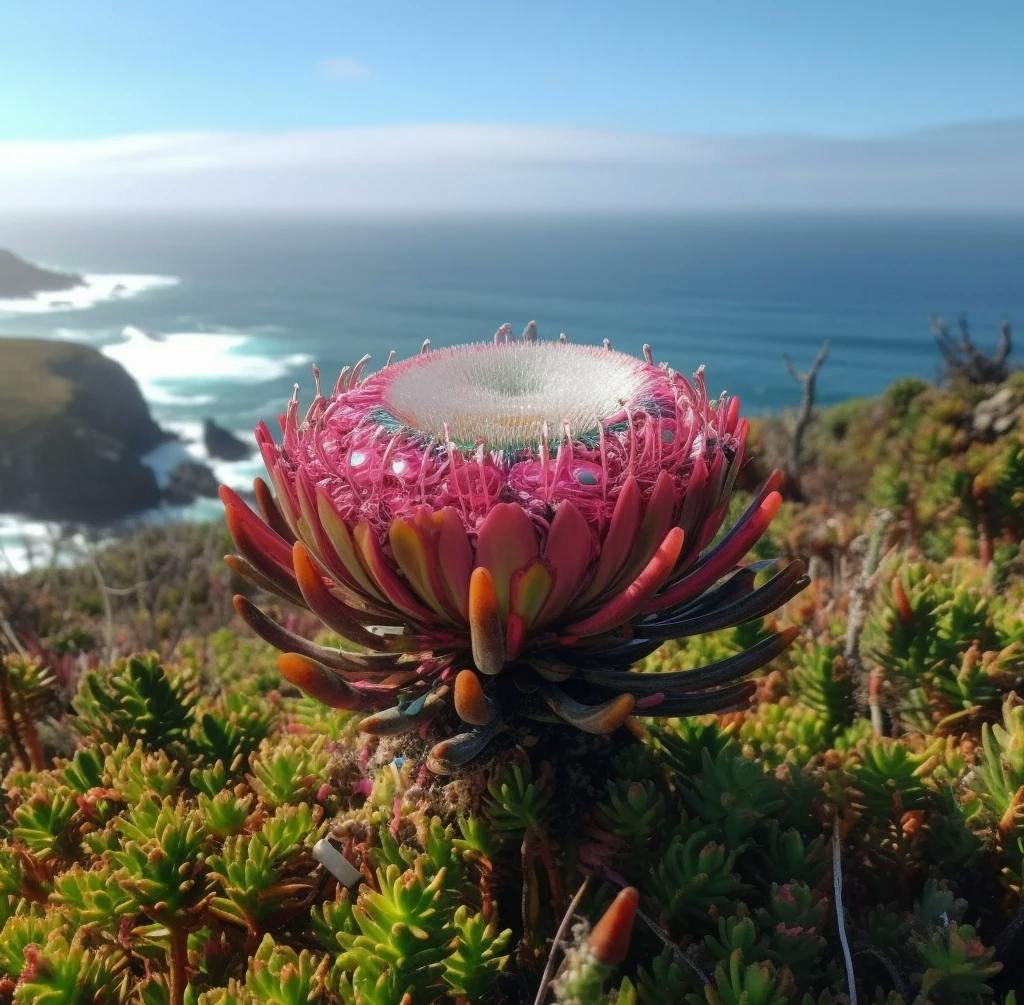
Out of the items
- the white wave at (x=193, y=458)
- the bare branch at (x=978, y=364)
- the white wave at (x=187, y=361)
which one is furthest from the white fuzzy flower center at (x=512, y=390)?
the white wave at (x=187, y=361)

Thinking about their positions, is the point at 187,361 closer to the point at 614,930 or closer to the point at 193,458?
the point at 193,458

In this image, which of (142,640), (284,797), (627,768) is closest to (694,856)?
(627,768)

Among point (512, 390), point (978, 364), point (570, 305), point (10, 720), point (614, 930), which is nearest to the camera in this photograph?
point (614, 930)

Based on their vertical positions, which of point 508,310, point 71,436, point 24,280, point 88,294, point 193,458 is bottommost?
point 193,458

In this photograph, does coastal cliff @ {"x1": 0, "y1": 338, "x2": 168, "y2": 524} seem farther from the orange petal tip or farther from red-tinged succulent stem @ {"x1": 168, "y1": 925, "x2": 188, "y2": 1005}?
the orange petal tip

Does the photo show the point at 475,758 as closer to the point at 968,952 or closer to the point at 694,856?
the point at 694,856

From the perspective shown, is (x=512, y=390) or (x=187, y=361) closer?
(x=512, y=390)

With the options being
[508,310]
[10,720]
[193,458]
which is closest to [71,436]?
[193,458]
